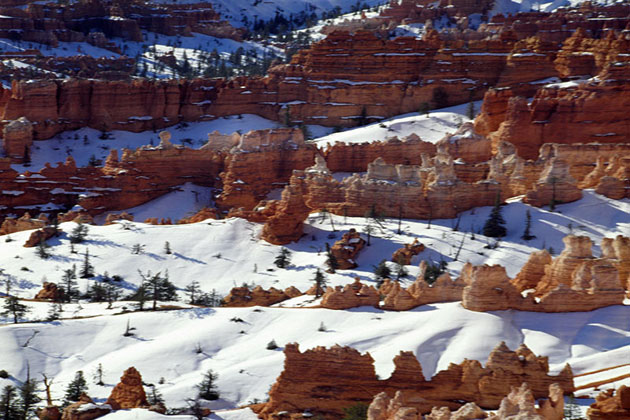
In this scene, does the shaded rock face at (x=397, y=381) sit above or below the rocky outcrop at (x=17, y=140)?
above

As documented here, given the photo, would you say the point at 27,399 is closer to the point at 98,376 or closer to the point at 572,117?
the point at 98,376

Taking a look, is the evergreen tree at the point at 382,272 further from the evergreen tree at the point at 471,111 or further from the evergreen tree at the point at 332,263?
the evergreen tree at the point at 471,111

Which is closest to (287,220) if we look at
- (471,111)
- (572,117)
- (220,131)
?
(572,117)

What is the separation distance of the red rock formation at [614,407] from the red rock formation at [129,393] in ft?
43.6

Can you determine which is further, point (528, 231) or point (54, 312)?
point (528, 231)

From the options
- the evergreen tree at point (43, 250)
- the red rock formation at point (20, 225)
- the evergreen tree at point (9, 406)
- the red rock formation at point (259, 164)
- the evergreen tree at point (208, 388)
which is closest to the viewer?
the evergreen tree at point (9, 406)

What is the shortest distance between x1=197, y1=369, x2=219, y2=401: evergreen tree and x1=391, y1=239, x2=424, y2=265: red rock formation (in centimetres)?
1787

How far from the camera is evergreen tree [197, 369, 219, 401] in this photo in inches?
1860

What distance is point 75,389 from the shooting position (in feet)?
155

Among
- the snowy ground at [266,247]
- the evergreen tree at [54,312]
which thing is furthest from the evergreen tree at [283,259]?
the evergreen tree at [54,312]

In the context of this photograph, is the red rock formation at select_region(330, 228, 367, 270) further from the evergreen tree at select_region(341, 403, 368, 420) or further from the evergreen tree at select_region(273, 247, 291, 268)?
the evergreen tree at select_region(341, 403, 368, 420)

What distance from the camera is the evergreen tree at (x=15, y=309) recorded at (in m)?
57.0

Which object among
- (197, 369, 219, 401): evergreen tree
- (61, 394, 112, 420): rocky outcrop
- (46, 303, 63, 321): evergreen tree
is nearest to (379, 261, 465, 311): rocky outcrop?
(197, 369, 219, 401): evergreen tree

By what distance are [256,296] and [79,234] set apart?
13.5m
